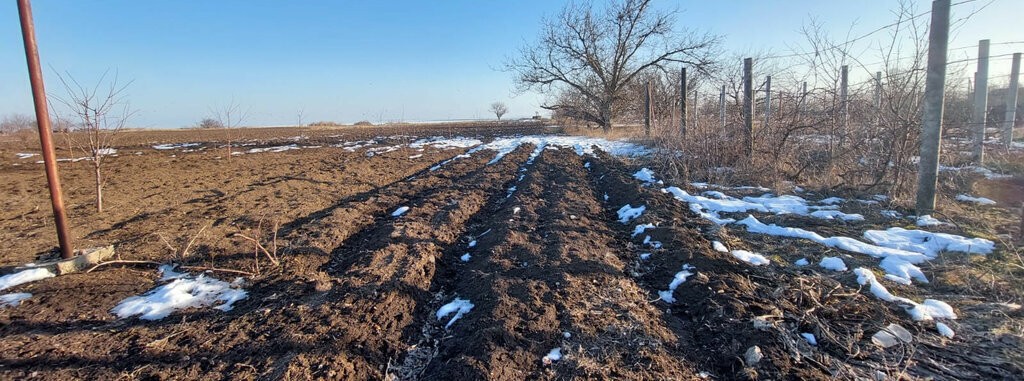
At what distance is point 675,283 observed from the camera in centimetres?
338

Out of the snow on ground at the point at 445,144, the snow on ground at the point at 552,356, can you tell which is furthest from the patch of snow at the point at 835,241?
the snow on ground at the point at 445,144

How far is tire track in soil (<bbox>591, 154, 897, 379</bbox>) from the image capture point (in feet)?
7.54

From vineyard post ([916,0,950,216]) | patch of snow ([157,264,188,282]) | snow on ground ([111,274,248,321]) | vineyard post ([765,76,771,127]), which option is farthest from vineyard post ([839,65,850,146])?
patch of snow ([157,264,188,282])

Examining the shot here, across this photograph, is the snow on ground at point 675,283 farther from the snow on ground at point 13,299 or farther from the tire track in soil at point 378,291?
the snow on ground at point 13,299

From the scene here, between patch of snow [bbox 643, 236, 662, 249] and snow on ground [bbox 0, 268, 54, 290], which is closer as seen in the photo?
snow on ground [bbox 0, 268, 54, 290]

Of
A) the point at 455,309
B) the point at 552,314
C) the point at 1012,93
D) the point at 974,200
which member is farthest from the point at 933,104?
the point at 1012,93

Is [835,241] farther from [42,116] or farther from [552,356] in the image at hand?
[42,116]

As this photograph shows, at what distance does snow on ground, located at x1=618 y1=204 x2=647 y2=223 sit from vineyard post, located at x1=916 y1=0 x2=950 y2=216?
10.1ft

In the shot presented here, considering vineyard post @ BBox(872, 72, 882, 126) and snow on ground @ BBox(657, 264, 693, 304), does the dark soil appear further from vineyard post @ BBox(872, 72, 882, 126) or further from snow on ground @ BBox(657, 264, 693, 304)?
vineyard post @ BBox(872, 72, 882, 126)

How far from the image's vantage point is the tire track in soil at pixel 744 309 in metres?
2.30

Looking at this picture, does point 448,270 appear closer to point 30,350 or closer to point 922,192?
point 30,350

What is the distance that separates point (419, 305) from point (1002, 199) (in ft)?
25.5

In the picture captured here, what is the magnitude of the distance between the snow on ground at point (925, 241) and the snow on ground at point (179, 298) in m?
5.96

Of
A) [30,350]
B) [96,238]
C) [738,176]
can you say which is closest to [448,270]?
[30,350]
